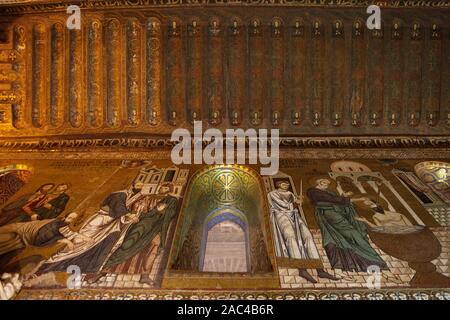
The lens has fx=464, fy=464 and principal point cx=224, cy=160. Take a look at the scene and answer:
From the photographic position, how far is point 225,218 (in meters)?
7.47

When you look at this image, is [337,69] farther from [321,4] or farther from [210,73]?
[210,73]

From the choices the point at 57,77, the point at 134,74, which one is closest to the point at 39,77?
the point at 57,77

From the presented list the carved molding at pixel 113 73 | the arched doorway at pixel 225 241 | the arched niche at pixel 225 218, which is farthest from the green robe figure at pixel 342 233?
the carved molding at pixel 113 73

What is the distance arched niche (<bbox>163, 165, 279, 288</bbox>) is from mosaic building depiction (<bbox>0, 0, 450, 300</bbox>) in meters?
0.04

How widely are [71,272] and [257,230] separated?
2.63 metres

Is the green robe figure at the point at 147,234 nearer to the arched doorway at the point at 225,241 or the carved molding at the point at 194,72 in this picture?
the arched doorway at the point at 225,241

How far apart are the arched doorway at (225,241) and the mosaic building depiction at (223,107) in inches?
0.9

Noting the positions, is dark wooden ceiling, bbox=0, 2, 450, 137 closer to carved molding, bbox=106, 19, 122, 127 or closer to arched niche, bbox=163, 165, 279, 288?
carved molding, bbox=106, 19, 122, 127

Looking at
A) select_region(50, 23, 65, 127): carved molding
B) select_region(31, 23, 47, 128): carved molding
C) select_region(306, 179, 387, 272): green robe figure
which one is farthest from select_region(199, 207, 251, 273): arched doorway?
select_region(31, 23, 47, 128): carved molding

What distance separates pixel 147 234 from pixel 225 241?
184cm

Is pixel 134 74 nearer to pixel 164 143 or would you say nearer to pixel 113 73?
pixel 113 73

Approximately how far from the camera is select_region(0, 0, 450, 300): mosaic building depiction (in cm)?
729

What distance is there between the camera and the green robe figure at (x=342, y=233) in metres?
→ 5.57
